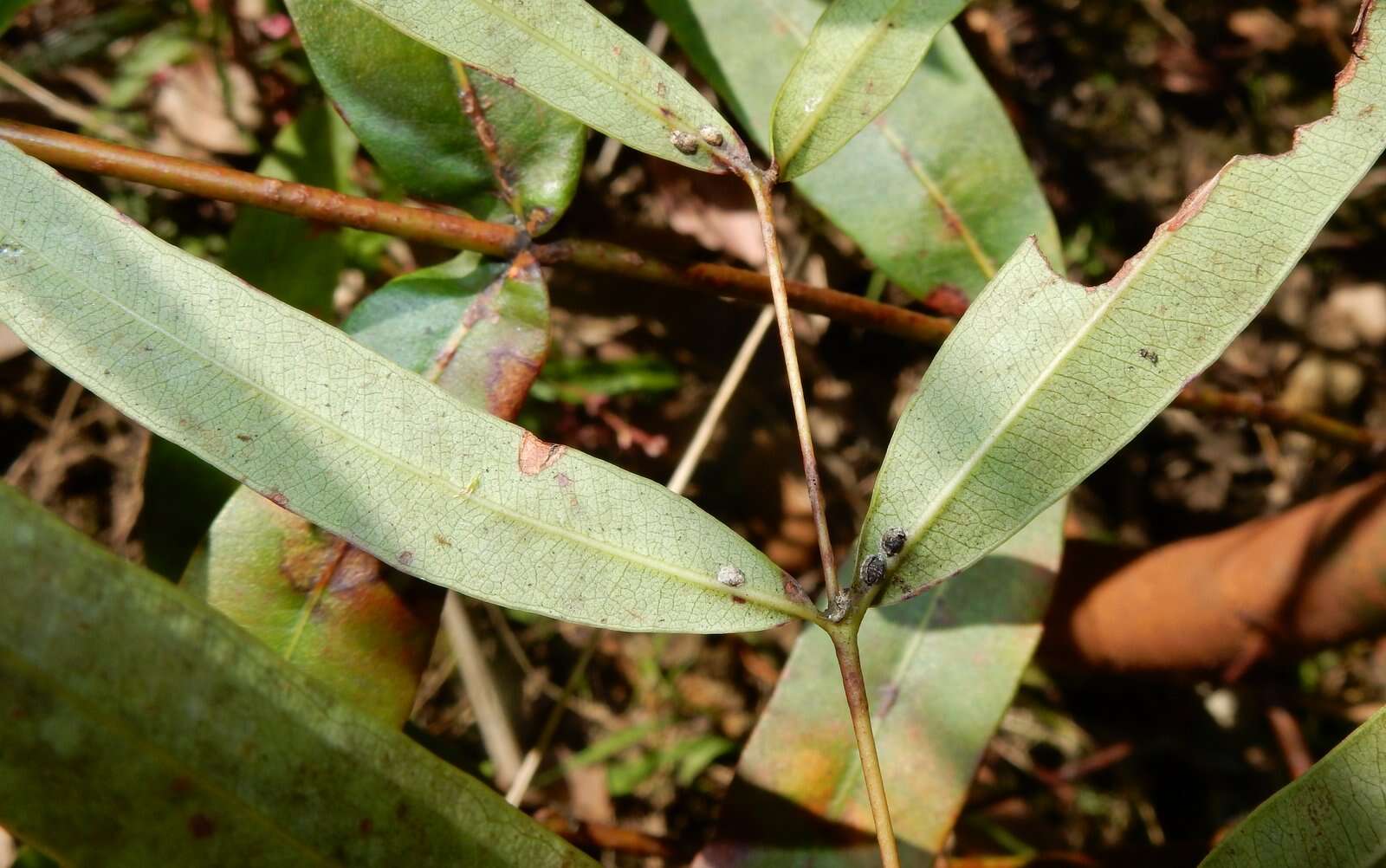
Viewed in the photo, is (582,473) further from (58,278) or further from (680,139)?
(58,278)

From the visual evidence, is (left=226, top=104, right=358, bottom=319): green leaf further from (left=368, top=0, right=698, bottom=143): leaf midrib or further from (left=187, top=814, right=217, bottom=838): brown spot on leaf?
(left=187, top=814, right=217, bottom=838): brown spot on leaf

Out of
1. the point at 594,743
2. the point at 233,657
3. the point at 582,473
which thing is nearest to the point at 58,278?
the point at 233,657

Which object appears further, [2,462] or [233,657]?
[2,462]

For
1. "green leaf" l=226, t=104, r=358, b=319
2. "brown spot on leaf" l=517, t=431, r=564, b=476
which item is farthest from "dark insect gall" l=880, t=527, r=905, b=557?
"green leaf" l=226, t=104, r=358, b=319

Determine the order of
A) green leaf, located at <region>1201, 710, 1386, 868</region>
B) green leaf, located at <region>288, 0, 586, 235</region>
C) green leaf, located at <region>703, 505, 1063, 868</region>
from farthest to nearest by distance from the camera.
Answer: green leaf, located at <region>703, 505, 1063, 868</region>
green leaf, located at <region>288, 0, 586, 235</region>
green leaf, located at <region>1201, 710, 1386, 868</region>

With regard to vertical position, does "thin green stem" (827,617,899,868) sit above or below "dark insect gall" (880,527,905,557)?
below

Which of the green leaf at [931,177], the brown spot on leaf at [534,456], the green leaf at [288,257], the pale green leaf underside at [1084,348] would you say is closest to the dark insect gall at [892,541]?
the pale green leaf underside at [1084,348]

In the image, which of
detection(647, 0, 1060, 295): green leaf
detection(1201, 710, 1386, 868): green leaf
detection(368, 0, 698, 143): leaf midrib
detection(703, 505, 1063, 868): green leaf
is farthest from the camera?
detection(647, 0, 1060, 295): green leaf
